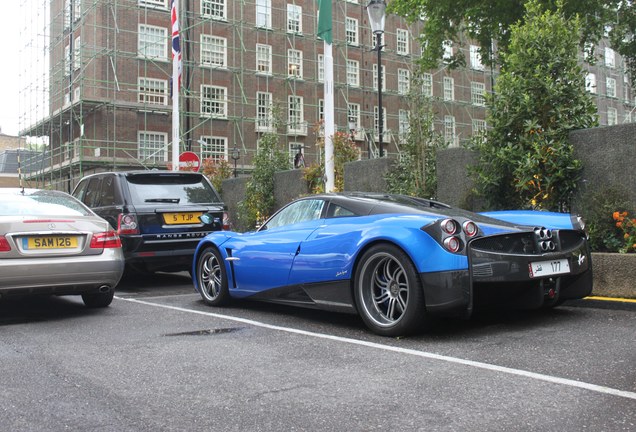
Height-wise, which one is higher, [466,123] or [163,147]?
[466,123]

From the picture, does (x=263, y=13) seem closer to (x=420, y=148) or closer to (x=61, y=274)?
(x=420, y=148)

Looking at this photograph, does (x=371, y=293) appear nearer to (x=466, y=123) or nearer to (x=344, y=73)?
(x=344, y=73)

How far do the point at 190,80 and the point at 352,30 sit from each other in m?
12.0

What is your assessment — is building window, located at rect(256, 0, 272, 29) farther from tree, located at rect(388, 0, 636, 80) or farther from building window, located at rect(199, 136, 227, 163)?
tree, located at rect(388, 0, 636, 80)

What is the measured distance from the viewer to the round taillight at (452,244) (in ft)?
16.0

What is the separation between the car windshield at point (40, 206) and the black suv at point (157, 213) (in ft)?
5.13

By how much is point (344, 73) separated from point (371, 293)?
34.3m

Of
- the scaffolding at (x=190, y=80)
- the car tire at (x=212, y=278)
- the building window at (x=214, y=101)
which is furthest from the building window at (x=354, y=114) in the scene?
the car tire at (x=212, y=278)

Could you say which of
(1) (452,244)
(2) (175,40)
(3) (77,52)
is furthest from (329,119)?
(3) (77,52)

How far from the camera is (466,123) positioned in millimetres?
44031

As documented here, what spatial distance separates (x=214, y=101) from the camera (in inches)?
1297

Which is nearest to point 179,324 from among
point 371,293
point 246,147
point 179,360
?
point 179,360

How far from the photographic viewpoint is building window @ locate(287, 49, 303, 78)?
119 feet

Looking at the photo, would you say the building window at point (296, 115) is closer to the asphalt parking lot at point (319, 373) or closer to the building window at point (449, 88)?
the building window at point (449, 88)
